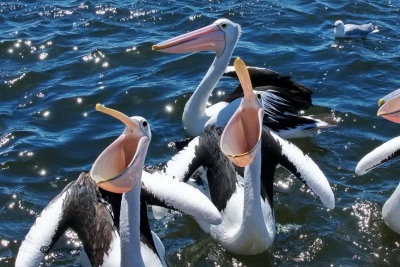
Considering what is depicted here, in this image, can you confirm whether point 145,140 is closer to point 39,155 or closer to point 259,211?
point 259,211

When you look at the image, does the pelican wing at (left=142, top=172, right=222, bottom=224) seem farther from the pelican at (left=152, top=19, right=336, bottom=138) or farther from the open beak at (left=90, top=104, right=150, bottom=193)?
the pelican at (left=152, top=19, right=336, bottom=138)

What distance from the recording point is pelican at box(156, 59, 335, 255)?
4.96 metres

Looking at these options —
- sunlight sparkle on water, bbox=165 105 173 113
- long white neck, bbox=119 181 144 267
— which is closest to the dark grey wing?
sunlight sparkle on water, bbox=165 105 173 113

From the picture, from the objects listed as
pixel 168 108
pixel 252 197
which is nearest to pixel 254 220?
pixel 252 197

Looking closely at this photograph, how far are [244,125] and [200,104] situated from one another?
7.78 ft

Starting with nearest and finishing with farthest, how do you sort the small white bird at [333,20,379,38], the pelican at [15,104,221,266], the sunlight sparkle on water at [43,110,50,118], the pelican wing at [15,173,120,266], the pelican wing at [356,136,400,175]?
the pelican at [15,104,221,266]
the pelican wing at [15,173,120,266]
the pelican wing at [356,136,400,175]
the sunlight sparkle on water at [43,110,50,118]
the small white bird at [333,20,379,38]

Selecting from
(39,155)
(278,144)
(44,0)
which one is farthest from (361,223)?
(44,0)

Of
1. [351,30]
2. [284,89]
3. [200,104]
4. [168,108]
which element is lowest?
[168,108]

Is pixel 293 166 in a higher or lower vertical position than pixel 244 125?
lower

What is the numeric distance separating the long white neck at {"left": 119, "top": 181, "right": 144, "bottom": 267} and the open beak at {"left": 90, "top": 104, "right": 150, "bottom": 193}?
0.19m

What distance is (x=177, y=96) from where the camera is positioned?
801cm

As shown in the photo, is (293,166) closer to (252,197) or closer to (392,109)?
(252,197)

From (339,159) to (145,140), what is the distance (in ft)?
10.3

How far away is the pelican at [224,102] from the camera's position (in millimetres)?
7055
